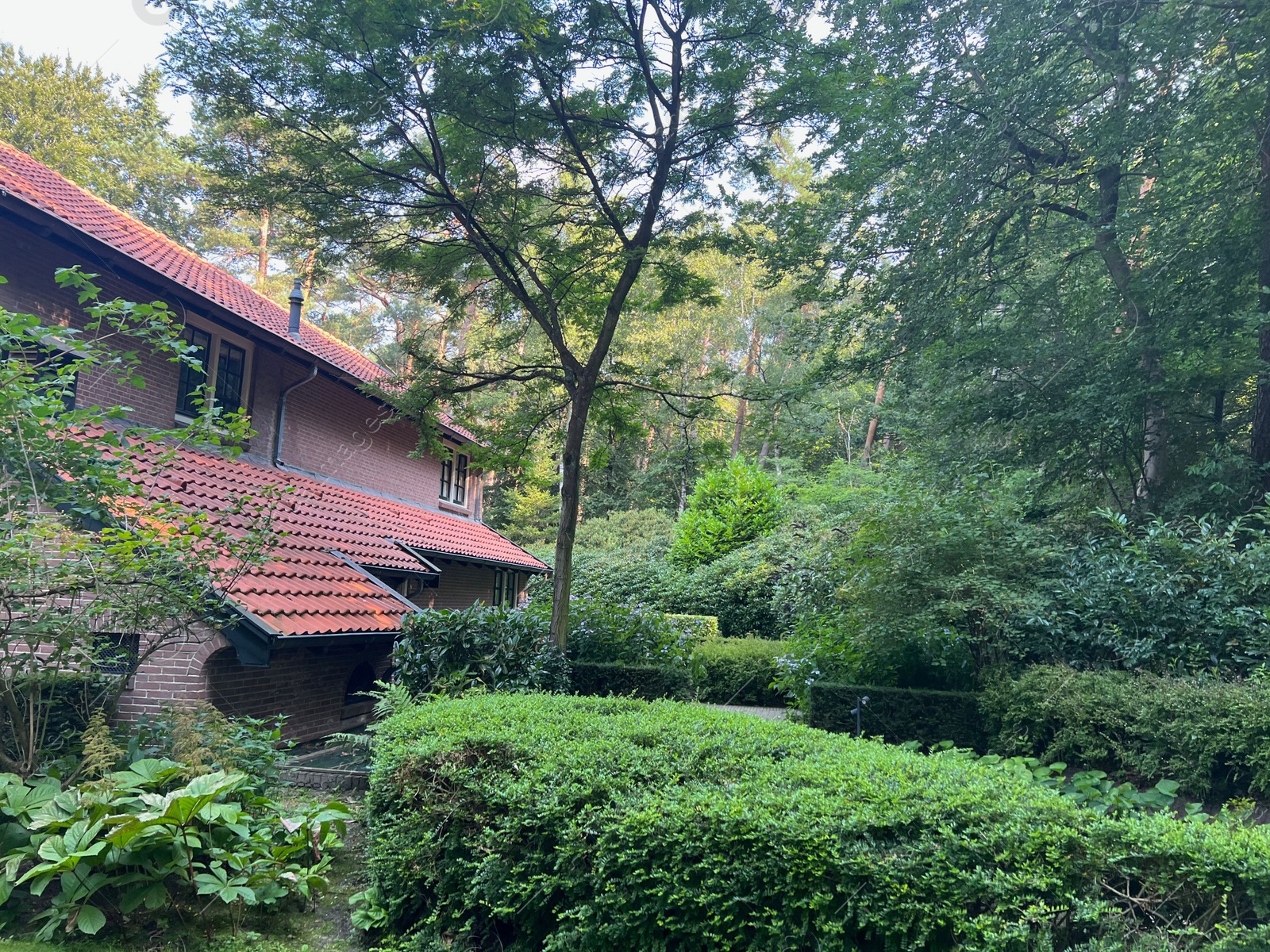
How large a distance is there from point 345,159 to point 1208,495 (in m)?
11.9

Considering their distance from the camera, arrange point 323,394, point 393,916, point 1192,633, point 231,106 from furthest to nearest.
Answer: point 323,394
point 231,106
point 1192,633
point 393,916

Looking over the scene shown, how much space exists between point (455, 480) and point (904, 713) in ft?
45.8

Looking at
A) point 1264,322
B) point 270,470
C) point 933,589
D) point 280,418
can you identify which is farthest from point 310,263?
point 1264,322

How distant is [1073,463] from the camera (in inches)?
427

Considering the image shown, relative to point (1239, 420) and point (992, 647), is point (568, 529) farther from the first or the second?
point (1239, 420)

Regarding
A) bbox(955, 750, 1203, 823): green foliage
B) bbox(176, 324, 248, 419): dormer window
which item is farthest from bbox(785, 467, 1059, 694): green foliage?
bbox(176, 324, 248, 419): dormer window

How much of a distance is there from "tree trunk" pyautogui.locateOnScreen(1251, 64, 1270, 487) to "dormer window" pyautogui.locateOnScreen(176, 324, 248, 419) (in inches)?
540

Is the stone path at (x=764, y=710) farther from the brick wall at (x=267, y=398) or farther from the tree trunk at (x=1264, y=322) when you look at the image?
the brick wall at (x=267, y=398)

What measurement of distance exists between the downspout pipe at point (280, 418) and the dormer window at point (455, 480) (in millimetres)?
6279

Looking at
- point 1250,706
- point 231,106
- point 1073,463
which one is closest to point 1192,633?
point 1250,706

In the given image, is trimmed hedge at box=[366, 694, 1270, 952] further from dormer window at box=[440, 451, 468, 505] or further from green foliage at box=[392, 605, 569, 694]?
dormer window at box=[440, 451, 468, 505]

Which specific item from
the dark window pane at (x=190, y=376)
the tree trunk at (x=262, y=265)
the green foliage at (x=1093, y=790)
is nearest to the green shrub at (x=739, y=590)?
the green foliage at (x=1093, y=790)

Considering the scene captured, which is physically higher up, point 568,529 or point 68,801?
point 568,529

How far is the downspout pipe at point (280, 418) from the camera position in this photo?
11506 mm
